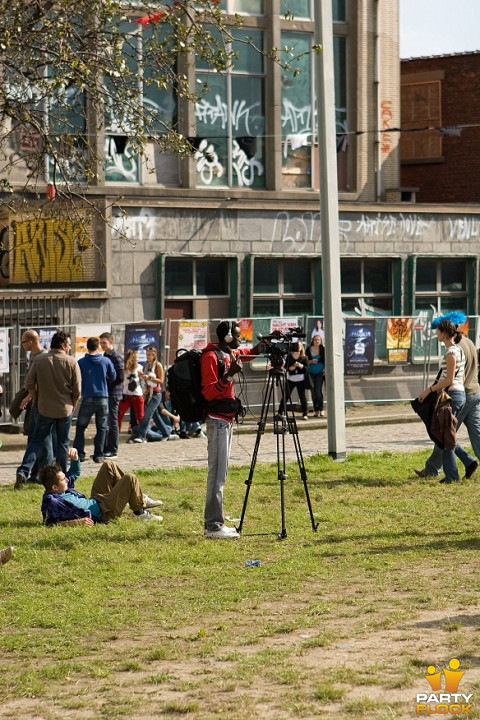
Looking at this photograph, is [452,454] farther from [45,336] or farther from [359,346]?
[359,346]

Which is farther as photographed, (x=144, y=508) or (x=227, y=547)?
(x=144, y=508)

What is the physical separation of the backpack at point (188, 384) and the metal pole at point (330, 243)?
620 centimetres

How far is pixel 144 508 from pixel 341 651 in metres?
5.64

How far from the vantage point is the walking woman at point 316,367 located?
2517 cm

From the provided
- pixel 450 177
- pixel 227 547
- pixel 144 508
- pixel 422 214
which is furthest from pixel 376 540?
pixel 450 177

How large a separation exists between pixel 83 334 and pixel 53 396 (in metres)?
7.62

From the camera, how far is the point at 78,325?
22.8 m

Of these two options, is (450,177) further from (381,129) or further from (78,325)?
(78,325)

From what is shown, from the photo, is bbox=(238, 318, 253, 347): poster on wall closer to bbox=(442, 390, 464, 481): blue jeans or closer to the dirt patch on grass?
bbox=(442, 390, 464, 481): blue jeans

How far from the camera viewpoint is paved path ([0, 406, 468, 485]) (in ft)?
60.8

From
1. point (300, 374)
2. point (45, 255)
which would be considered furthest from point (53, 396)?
point (45, 255)

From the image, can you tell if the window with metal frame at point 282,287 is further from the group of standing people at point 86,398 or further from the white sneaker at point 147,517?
the white sneaker at point 147,517

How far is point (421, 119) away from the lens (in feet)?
118

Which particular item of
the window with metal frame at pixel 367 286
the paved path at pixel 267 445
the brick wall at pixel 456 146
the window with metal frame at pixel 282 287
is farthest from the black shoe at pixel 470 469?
the brick wall at pixel 456 146
